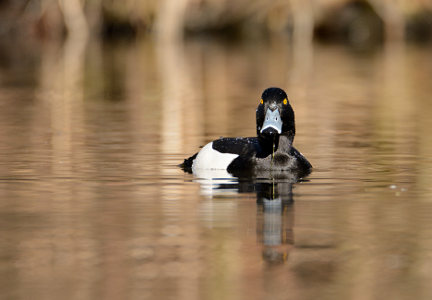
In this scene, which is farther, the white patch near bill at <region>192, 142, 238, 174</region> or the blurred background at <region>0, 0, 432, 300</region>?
the white patch near bill at <region>192, 142, 238, 174</region>

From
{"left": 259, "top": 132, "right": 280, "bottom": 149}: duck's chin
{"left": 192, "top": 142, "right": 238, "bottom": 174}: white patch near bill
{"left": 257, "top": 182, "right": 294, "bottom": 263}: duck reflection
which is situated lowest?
{"left": 257, "top": 182, "right": 294, "bottom": 263}: duck reflection

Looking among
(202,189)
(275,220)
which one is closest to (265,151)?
(202,189)

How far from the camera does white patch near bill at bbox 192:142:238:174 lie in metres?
10.7

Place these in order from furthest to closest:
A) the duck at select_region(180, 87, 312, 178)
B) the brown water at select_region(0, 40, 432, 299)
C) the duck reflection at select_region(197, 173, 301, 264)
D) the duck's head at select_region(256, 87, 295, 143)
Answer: the duck at select_region(180, 87, 312, 178), the duck's head at select_region(256, 87, 295, 143), the duck reflection at select_region(197, 173, 301, 264), the brown water at select_region(0, 40, 432, 299)

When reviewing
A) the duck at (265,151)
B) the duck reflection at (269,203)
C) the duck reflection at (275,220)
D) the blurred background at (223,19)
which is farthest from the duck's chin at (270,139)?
the blurred background at (223,19)

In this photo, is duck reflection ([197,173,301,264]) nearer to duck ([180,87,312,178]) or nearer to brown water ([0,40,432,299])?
brown water ([0,40,432,299])

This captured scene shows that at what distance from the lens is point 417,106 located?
1916cm

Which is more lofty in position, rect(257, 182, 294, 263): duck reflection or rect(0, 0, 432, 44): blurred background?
rect(0, 0, 432, 44): blurred background

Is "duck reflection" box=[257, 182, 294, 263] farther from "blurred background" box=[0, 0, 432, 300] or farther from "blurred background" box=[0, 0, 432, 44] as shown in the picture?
"blurred background" box=[0, 0, 432, 44]

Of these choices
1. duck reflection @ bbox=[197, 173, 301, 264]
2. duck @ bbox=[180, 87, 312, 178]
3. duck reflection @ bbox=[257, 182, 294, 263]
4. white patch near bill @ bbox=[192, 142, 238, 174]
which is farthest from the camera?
white patch near bill @ bbox=[192, 142, 238, 174]

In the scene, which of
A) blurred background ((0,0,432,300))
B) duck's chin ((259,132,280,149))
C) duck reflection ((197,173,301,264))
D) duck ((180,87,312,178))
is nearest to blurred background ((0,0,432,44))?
blurred background ((0,0,432,300))

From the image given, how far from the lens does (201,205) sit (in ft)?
28.7

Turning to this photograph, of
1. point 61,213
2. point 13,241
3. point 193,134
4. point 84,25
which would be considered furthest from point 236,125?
point 84,25

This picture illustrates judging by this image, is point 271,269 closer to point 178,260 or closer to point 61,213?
point 178,260
